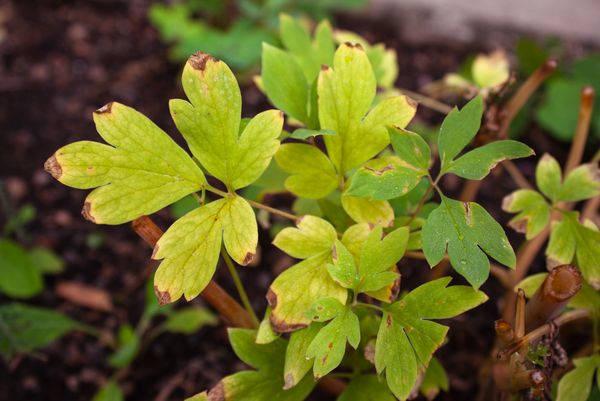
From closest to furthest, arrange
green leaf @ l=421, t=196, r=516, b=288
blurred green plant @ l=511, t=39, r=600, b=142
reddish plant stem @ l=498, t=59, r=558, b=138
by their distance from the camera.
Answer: green leaf @ l=421, t=196, r=516, b=288, reddish plant stem @ l=498, t=59, r=558, b=138, blurred green plant @ l=511, t=39, r=600, b=142

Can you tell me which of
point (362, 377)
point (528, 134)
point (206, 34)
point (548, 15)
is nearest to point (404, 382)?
point (362, 377)

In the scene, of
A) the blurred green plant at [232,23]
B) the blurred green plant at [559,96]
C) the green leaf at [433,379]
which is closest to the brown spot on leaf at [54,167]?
the green leaf at [433,379]

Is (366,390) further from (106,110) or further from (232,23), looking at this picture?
(232,23)

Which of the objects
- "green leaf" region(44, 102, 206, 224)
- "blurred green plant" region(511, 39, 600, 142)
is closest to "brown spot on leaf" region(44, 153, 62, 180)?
"green leaf" region(44, 102, 206, 224)

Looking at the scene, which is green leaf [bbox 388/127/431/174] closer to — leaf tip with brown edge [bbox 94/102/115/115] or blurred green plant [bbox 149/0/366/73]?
leaf tip with brown edge [bbox 94/102/115/115]

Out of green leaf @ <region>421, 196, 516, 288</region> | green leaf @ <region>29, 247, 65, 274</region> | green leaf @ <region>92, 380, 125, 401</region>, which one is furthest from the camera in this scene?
green leaf @ <region>29, 247, 65, 274</region>

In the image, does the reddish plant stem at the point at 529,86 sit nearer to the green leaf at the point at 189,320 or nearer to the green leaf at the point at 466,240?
the green leaf at the point at 466,240

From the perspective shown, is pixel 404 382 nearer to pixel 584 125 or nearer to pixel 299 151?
pixel 299 151

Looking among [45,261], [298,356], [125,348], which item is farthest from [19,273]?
[298,356]

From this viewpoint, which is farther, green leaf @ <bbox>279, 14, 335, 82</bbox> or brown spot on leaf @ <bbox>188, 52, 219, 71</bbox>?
green leaf @ <bbox>279, 14, 335, 82</bbox>
